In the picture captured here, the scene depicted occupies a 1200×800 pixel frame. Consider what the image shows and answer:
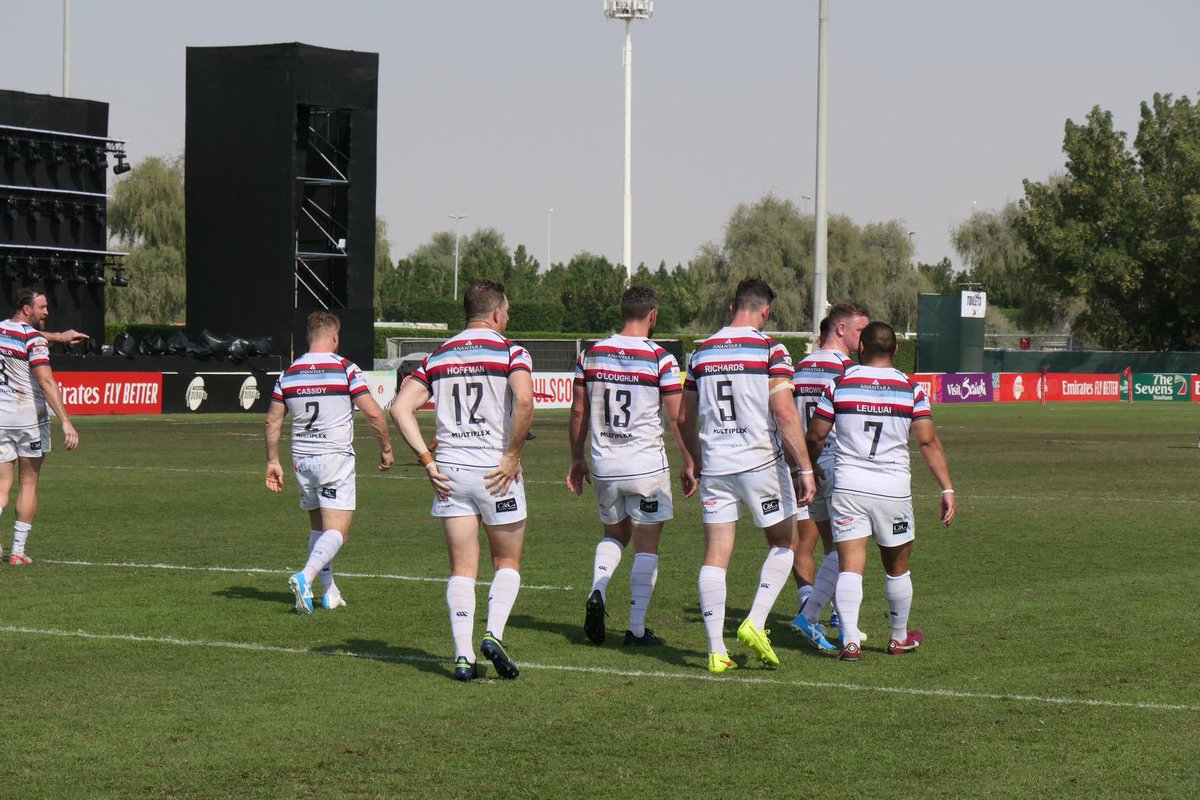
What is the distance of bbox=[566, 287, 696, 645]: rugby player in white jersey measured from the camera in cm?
918

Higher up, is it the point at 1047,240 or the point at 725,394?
the point at 1047,240

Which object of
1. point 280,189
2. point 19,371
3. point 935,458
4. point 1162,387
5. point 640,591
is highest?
point 280,189

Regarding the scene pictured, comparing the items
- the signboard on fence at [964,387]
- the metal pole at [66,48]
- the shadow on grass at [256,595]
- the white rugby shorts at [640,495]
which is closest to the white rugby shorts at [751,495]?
the white rugby shorts at [640,495]

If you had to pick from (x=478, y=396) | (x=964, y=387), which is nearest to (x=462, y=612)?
(x=478, y=396)

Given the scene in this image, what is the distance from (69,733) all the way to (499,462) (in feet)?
8.17

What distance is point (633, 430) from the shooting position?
9234mm

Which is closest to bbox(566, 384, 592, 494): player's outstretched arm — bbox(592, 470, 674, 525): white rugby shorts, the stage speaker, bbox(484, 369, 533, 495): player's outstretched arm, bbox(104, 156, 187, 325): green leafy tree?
bbox(592, 470, 674, 525): white rugby shorts

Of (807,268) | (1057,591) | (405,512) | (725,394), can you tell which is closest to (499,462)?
(725,394)

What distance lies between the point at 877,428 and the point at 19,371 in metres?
7.32

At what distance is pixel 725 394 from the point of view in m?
8.81

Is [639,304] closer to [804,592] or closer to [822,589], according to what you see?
[822,589]

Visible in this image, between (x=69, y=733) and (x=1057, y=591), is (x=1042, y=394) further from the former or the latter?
(x=69, y=733)

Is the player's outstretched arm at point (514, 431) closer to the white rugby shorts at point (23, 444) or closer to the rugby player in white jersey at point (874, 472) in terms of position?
the rugby player in white jersey at point (874, 472)

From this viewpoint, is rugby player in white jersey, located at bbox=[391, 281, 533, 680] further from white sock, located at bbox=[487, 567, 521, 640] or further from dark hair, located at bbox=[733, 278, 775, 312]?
dark hair, located at bbox=[733, 278, 775, 312]
